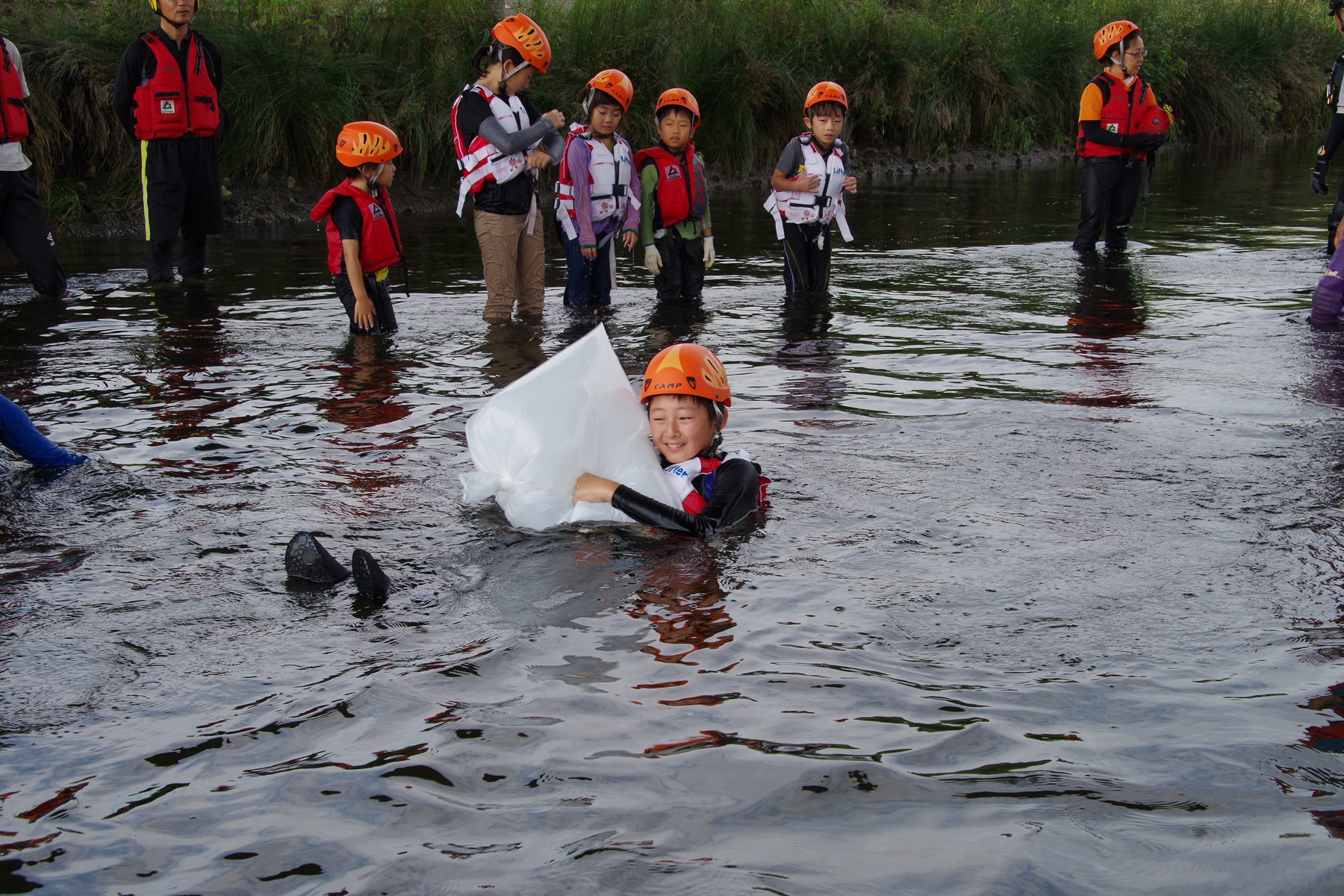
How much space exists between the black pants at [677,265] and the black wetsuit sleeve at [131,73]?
470 cm

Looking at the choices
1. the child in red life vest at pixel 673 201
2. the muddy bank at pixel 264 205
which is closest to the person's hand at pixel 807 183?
the child in red life vest at pixel 673 201

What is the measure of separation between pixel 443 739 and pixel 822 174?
7.64 meters

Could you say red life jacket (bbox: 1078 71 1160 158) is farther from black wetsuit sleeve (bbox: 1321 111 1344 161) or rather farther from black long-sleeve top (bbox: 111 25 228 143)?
black long-sleeve top (bbox: 111 25 228 143)

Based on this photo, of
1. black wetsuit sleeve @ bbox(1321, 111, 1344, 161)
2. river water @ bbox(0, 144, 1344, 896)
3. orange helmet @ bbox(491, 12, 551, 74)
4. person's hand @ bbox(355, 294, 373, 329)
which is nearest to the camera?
river water @ bbox(0, 144, 1344, 896)

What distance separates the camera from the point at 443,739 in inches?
127

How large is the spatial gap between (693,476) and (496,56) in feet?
16.1

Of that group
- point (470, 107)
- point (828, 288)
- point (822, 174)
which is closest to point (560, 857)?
point (470, 107)

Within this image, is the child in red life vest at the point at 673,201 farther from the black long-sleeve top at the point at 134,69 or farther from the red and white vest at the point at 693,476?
the red and white vest at the point at 693,476

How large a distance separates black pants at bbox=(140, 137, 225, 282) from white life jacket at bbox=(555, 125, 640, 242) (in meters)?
3.47

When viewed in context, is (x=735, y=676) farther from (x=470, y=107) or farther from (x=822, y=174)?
(x=822, y=174)

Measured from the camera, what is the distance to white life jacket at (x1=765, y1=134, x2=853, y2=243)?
32.8 ft

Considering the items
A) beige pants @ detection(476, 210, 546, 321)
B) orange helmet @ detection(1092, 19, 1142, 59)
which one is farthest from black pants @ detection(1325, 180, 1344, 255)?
beige pants @ detection(476, 210, 546, 321)

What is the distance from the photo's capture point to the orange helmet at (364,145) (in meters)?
8.41

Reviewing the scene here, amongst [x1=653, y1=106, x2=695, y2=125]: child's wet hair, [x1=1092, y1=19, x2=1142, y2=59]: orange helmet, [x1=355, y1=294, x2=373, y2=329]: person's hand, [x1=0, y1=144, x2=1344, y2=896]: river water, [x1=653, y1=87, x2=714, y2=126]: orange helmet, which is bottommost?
[x1=0, y1=144, x2=1344, y2=896]: river water
